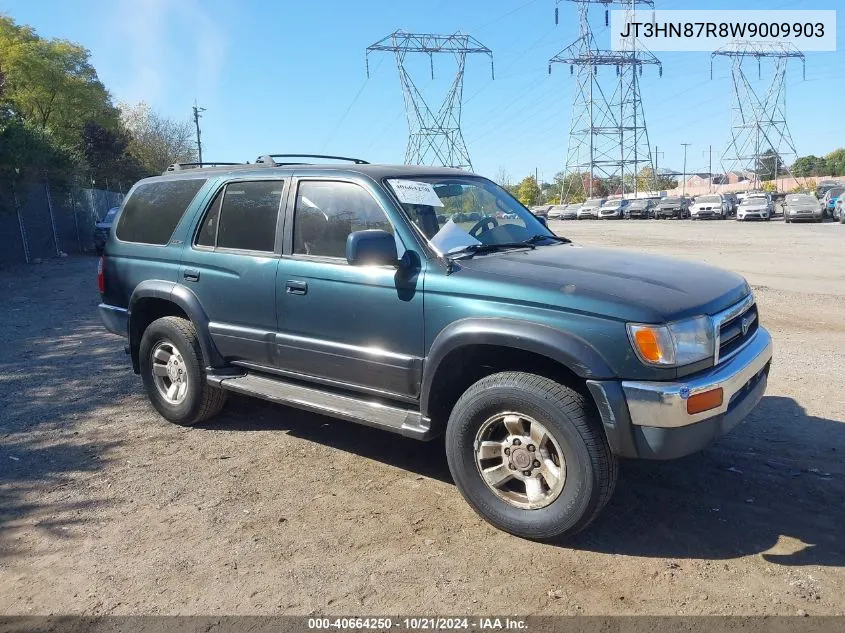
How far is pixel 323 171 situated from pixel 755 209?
1558 inches

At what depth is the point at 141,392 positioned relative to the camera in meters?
6.34

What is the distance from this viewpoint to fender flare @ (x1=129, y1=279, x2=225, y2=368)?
5059 millimetres

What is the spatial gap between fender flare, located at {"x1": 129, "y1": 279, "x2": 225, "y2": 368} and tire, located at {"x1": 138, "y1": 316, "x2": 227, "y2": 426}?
0.36 ft

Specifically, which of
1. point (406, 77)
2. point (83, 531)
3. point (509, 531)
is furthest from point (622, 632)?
point (406, 77)

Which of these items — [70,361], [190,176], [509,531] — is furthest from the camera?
[70,361]

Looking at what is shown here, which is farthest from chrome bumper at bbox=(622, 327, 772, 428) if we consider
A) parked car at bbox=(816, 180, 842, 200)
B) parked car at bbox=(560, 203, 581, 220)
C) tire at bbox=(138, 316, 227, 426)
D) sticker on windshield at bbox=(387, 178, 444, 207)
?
parked car at bbox=(560, 203, 581, 220)

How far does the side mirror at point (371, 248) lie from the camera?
12.6 ft

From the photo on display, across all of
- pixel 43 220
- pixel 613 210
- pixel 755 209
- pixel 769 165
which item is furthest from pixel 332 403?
pixel 769 165

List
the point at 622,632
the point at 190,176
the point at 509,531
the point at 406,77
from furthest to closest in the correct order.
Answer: the point at 406,77, the point at 190,176, the point at 509,531, the point at 622,632

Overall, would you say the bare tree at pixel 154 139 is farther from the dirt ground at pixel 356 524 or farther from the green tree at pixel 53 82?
the dirt ground at pixel 356 524

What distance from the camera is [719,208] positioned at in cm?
4366

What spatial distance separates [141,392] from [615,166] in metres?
72.7

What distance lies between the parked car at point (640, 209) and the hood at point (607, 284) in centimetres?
4833

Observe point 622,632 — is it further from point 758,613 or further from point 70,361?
point 70,361
